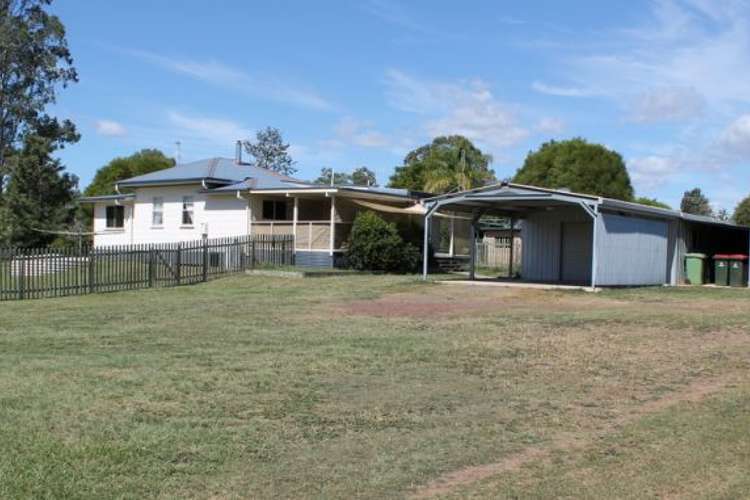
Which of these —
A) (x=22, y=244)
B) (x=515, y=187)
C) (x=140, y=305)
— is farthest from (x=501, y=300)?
(x=22, y=244)

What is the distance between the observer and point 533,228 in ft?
96.5

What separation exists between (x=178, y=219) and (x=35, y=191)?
42.0 feet

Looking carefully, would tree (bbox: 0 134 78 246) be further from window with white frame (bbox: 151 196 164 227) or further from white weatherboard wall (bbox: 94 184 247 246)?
window with white frame (bbox: 151 196 164 227)

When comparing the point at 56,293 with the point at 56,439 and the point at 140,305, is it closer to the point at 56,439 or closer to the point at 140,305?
the point at 140,305

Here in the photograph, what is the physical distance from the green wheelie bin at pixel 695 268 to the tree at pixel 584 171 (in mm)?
26014

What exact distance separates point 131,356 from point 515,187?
51.7 ft

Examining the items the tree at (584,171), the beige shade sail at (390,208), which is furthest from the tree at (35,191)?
the tree at (584,171)

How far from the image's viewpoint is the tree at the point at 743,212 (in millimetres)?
62750

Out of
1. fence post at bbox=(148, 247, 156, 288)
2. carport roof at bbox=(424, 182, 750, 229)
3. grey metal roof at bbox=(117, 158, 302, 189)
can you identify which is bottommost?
fence post at bbox=(148, 247, 156, 288)

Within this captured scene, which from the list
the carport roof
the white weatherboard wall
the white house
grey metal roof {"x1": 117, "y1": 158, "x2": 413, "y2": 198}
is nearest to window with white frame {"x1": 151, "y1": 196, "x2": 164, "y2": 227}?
the white house

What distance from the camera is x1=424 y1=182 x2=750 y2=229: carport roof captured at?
23422mm

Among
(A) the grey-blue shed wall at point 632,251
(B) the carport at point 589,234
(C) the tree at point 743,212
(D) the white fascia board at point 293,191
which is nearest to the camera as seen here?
(A) the grey-blue shed wall at point 632,251

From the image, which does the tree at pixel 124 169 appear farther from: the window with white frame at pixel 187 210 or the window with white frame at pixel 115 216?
the window with white frame at pixel 187 210

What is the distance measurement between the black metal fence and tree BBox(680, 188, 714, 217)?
5909 cm
